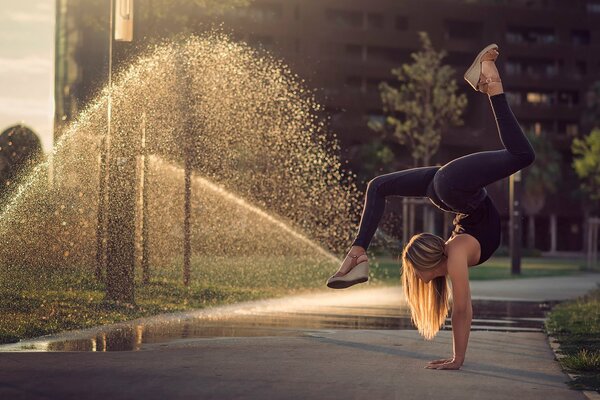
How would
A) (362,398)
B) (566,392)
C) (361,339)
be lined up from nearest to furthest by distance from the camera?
(362,398) → (566,392) → (361,339)

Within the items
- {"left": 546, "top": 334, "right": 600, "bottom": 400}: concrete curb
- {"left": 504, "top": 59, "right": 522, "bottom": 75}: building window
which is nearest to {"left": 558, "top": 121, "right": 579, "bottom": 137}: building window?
{"left": 504, "top": 59, "right": 522, "bottom": 75}: building window

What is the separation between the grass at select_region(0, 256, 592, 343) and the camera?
13297 millimetres

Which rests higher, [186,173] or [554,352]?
[186,173]

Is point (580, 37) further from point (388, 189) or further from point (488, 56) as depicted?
point (388, 189)

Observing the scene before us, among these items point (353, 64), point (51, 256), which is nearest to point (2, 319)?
point (51, 256)

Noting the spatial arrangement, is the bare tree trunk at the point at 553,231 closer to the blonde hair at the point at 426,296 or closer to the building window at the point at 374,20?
the building window at the point at 374,20

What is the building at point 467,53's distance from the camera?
85.9 meters

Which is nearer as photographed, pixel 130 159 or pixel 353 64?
pixel 130 159

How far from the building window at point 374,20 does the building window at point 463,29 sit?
18.6 feet

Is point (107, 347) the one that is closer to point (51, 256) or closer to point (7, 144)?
point (51, 256)

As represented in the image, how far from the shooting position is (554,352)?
35.7 feet

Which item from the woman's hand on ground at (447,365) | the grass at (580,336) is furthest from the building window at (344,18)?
the woman's hand on ground at (447,365)

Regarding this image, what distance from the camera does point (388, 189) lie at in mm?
7898

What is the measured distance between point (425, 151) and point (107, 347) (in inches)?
2070
